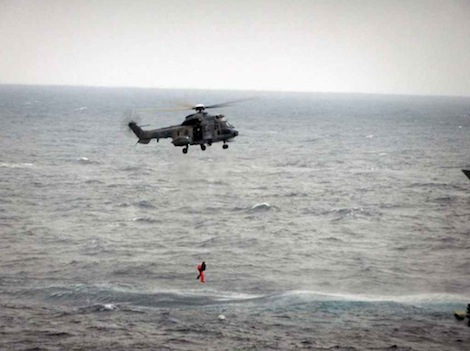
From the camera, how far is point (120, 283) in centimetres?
9875

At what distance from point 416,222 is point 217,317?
2429 inches

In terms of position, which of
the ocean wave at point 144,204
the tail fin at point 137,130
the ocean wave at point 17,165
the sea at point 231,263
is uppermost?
the tail fin at point 137,130

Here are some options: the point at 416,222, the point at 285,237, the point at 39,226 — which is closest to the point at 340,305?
the point at 285,237

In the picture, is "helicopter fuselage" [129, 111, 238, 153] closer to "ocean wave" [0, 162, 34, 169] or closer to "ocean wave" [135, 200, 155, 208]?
"ocean wave" [135, 200, 155, 208]

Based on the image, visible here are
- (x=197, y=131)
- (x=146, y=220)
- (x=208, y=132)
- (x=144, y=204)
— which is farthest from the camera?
(x=144, y=204)

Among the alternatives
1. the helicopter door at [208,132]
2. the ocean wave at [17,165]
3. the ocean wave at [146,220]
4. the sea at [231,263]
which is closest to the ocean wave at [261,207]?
the sea at [231,263]

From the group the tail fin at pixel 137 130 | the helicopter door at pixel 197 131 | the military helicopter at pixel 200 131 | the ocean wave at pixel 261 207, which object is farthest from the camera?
the ocean wave at pixel 261 207

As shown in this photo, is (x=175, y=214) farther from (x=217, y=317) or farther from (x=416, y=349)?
(x=416, y=349)

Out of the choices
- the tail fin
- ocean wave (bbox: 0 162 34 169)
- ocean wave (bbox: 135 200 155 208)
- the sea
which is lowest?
the sea

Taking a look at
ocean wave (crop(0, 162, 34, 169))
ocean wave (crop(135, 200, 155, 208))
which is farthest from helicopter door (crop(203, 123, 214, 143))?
ocean wave (crop(0, 162, 34, 169))

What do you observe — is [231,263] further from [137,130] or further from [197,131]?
[197,131]

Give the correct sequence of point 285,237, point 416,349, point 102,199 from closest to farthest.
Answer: point 416,349 < point 285,237 < point 102,199

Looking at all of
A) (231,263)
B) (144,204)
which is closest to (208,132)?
(231,263)

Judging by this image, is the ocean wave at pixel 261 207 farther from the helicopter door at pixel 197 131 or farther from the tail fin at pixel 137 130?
the helicopter door at pixel 197 131
